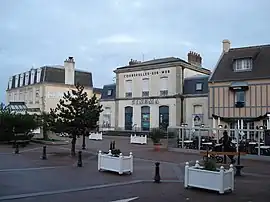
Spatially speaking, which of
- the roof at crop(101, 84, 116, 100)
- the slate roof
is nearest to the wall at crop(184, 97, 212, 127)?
the slate roof

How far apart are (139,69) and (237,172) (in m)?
26.0

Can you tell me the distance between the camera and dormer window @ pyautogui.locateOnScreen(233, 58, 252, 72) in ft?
96.0

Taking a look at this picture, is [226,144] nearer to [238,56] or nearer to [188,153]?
[188,153]

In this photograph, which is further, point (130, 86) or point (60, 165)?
point (130, 86)

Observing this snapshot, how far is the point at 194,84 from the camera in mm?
34625

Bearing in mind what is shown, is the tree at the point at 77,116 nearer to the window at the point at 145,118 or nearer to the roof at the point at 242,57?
the roof at the point at 242,57

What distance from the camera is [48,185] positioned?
1008cm

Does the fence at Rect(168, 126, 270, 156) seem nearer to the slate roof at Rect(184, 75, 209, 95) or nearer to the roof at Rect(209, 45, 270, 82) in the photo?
the roof at Rect(209, 45, 270, 82)

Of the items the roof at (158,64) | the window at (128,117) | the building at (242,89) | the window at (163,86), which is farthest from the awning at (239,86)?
the window at (128,117)

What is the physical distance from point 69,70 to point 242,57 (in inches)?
954

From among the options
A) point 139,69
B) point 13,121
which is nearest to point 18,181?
point 13,121

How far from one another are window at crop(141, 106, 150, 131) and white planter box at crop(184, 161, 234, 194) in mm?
26898

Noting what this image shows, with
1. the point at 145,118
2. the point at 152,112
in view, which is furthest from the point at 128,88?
the point at 152,112

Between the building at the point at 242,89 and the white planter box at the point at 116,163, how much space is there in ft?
57.9
